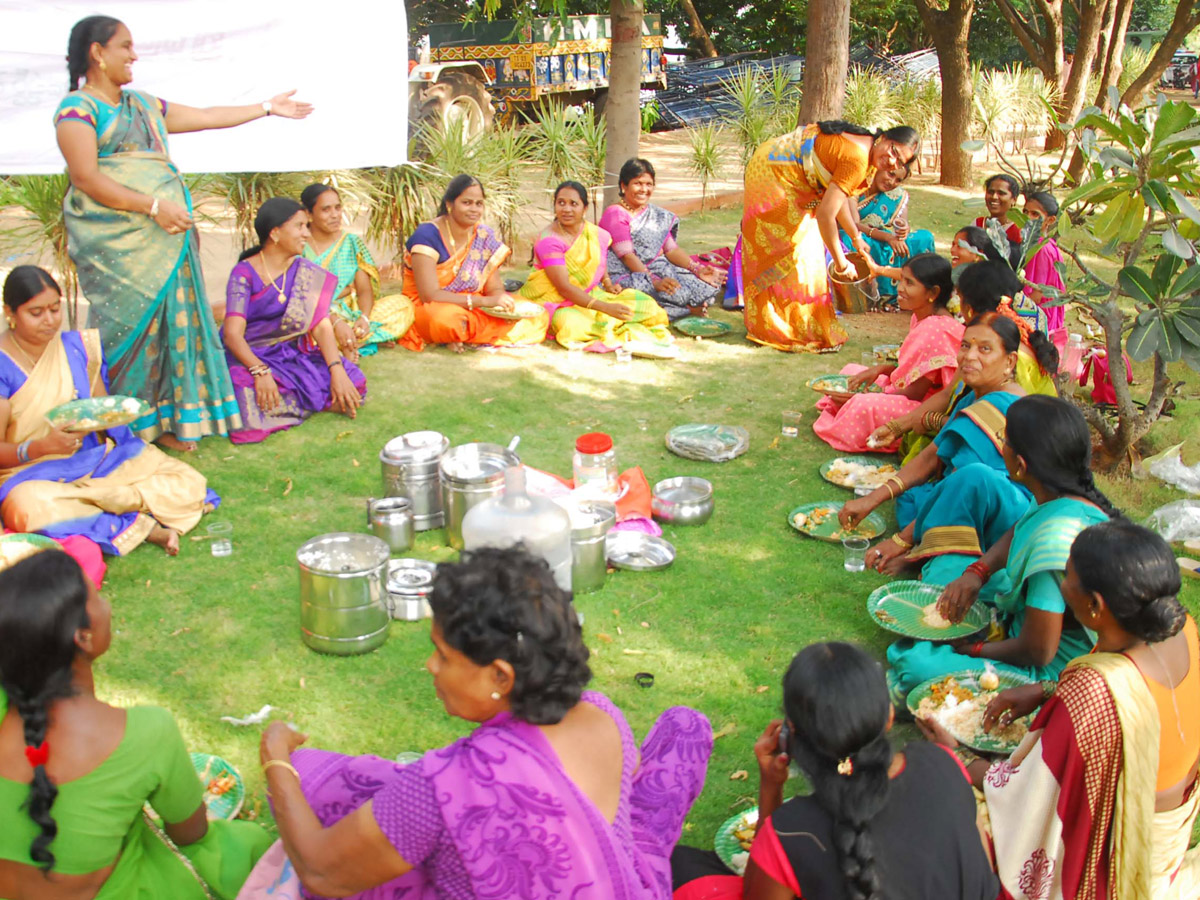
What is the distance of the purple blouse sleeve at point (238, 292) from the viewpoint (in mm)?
5531

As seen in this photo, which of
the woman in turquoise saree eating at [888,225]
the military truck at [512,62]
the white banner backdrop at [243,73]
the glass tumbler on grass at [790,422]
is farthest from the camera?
the military truck at [512,62]

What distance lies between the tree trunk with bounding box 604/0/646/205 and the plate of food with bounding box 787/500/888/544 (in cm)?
488

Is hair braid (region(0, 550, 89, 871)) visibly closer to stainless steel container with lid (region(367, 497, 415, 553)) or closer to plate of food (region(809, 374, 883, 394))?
stainless steel container with lid (region(367, 497, 415, 553))

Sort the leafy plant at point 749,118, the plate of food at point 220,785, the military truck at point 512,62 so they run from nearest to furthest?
the plate of food at point 220,785 → the leafy plant at point 749,118 → the military truck at point 512,62

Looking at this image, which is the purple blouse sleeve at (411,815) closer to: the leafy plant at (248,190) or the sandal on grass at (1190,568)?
the sandal on grass at (1190,568)

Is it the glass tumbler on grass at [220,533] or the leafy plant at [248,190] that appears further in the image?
the leafy plant at [248,190]

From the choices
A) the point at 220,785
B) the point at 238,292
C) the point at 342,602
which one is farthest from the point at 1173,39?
the point at 220,785

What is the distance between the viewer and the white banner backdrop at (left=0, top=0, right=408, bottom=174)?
6680 mm

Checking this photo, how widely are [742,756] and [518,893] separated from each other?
1.44 metres

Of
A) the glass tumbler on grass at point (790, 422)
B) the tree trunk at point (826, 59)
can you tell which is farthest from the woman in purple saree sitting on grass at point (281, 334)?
the tree trunk at point (826, 59)

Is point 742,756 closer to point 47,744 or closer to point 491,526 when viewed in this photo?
point 491,526

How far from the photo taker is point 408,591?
3914 mm

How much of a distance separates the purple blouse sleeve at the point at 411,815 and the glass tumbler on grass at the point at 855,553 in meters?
2.78

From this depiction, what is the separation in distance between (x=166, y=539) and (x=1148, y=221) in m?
4.58
